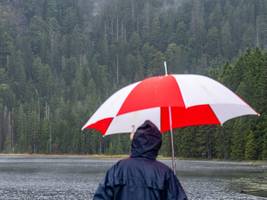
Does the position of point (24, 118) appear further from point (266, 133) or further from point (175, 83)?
point (175, 83)

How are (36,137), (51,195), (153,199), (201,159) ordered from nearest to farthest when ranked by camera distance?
1. (153,199)
2. (51,195)
3. (201,159)
4. (36,137)

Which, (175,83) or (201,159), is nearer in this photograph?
(175,83)

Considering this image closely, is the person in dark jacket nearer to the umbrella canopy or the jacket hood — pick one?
the jacket hood

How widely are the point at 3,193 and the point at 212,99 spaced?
4123 centimetres

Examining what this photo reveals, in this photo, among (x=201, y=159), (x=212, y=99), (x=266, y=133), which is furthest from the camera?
(x=201, y=159)

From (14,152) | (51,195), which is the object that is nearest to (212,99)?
(51,195)

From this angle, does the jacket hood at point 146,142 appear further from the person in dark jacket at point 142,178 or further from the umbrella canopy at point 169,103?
the umbrella canopy at point 169,103

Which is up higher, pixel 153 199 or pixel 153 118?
pixel 153 118

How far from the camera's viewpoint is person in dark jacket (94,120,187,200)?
23.5 ft

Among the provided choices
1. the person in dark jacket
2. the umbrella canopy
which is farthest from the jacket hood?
the umbrella canopy

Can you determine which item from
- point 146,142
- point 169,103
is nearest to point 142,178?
point 146,142

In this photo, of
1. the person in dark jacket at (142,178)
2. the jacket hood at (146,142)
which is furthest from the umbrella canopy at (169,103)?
the person in dark jacket at (142,178)

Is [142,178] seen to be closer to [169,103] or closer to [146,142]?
[146,142]

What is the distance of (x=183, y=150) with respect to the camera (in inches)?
4953
